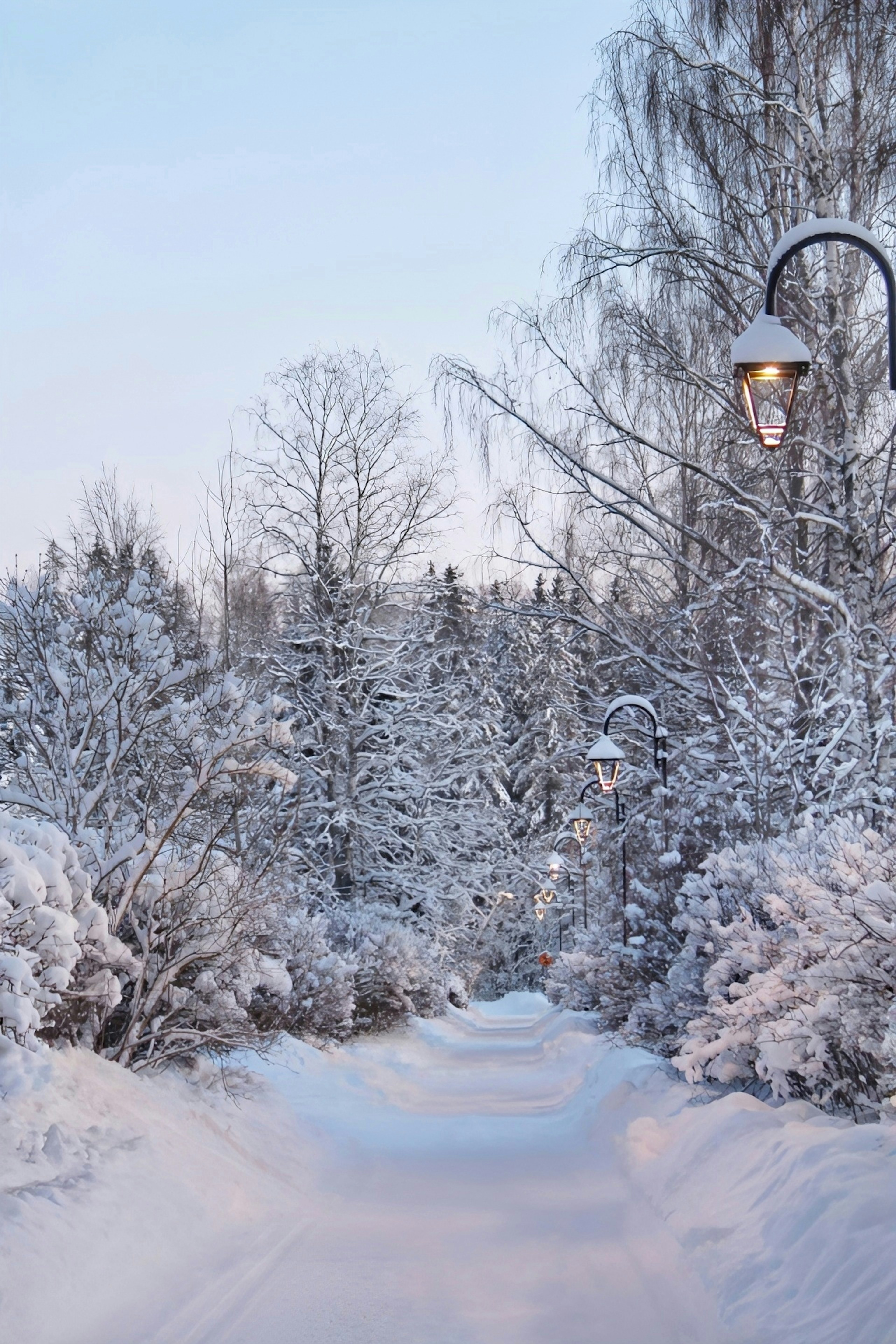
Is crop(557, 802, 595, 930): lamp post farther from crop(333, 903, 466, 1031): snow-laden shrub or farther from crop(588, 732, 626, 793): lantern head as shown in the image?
crop(588, 732, 626, 793): lantern head

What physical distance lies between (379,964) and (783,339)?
45.8 ft

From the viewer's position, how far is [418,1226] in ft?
23.0

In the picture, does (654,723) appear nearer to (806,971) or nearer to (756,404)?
(756,404)

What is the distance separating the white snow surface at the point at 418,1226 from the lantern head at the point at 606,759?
5.61 meters

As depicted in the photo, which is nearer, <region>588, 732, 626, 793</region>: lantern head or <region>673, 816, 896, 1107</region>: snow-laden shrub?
<region>673, 816, 896, 1107</region>: snow-laden shrub

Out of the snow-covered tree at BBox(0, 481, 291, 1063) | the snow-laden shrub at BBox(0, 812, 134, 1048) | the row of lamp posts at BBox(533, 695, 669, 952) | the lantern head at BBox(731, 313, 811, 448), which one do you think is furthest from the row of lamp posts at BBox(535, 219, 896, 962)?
the row of lamp posts at BBox(533, 695, 669, 952)

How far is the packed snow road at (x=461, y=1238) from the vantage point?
4.95m

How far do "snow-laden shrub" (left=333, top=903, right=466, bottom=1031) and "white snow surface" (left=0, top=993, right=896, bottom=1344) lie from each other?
303 inches

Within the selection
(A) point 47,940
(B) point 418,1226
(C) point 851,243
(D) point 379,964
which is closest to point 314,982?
(D) point 379,964

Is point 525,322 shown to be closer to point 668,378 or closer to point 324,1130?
point 668,378

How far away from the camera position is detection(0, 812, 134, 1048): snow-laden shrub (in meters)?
5.88

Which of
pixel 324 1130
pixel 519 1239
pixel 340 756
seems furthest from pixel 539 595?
pixel 519 1239

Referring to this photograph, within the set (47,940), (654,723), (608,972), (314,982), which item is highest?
(654,723)

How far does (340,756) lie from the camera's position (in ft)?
75.9
